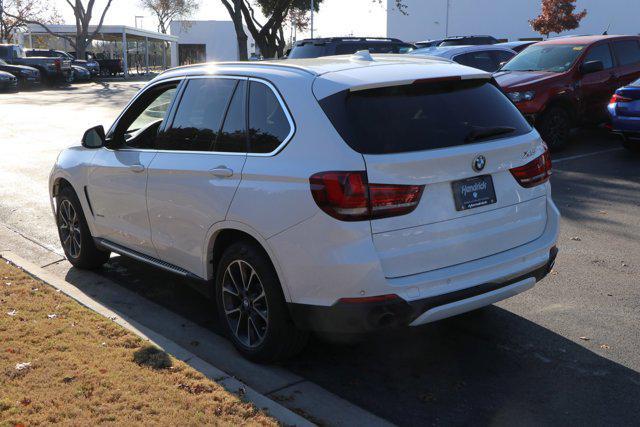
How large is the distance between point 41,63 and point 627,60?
104 feet

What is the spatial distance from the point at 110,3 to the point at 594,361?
57054 millimetres

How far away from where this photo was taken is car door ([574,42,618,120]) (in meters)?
12.6

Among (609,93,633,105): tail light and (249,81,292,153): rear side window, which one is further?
(609,93,633,105): tail light

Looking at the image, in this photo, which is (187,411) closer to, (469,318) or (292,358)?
(292,358)

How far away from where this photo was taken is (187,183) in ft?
15.9

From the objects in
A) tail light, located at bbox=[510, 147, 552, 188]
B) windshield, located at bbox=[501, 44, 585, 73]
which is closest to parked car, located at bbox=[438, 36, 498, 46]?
windshield, located at bbox=[501, 44, 585, 73]

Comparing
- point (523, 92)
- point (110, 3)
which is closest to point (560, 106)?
point (523, 92)

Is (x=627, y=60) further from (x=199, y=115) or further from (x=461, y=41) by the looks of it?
(x=199, y=115)

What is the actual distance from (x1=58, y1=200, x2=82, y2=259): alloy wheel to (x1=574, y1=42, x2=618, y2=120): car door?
9.17m

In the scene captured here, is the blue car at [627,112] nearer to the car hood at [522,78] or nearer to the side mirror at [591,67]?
the side mirror at [591,67]

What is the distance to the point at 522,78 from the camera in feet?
40.7

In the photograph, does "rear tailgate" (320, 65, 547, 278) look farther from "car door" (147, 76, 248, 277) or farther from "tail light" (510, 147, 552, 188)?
"car door" (147, 76, 248, 277)

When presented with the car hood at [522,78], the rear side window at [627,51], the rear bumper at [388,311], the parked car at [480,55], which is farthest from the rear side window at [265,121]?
the parked car at [480,55]

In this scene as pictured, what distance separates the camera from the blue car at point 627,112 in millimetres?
11000
